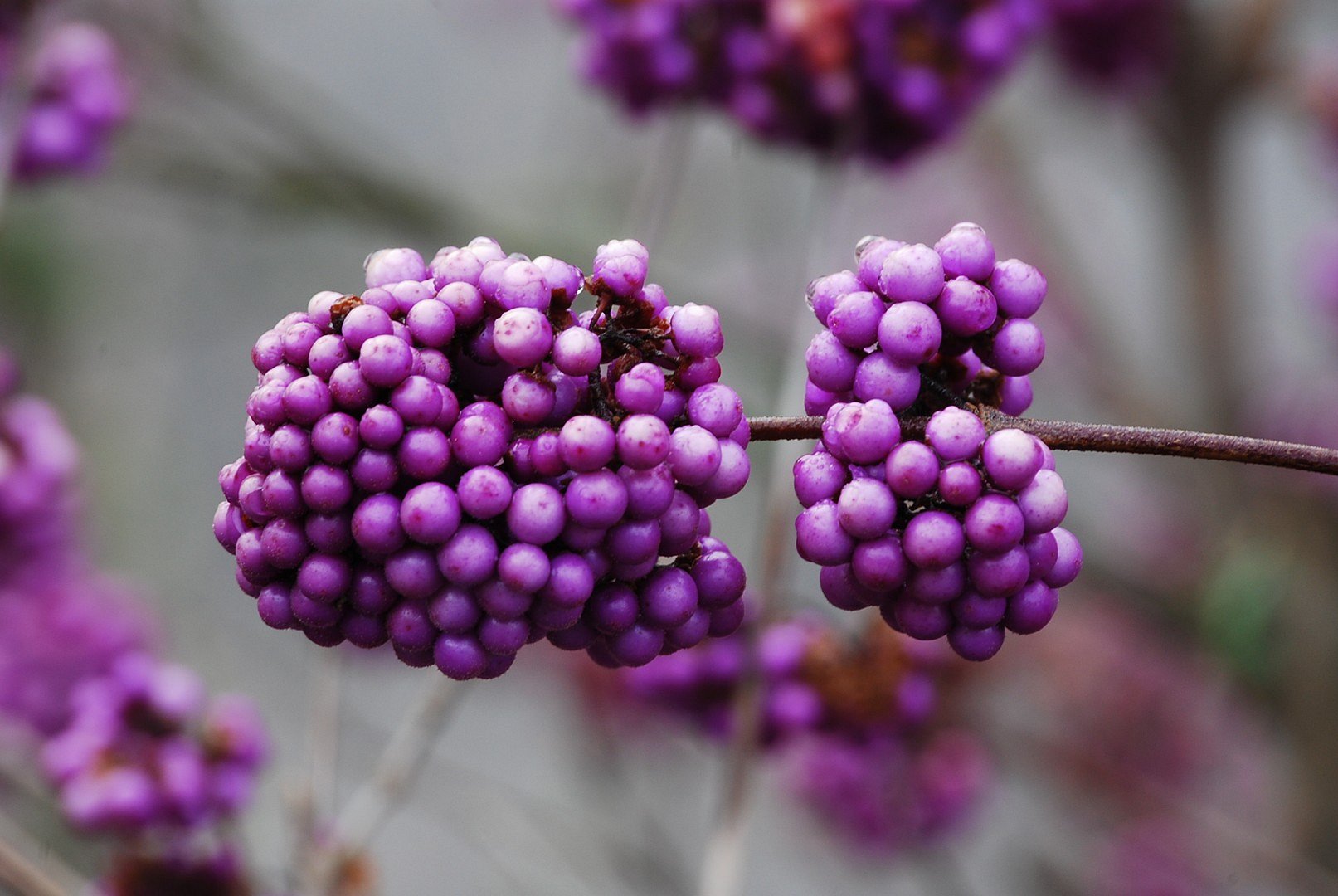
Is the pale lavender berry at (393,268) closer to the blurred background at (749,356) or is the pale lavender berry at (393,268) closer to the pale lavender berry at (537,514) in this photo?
the pale lavender berry at (537,514)

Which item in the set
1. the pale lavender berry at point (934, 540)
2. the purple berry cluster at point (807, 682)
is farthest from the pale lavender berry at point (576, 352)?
the purple berry cluster at point (807, 682)

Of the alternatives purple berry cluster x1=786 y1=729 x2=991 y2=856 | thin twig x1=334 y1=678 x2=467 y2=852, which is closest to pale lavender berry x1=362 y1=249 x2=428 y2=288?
thin twig x1=334 y1=678 x2=467 y2=852

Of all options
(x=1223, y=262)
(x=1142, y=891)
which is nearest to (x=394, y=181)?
(x=1223, y=262)

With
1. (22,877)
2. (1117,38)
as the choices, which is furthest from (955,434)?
(1117,38)

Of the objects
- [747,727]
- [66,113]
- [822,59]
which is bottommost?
[747,727]

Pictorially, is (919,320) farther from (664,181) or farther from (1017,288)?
(664,181)

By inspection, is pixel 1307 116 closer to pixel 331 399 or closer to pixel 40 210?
pixel 331 399

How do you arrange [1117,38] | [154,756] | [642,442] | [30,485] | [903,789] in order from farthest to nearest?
[1117,38]
[903,789]
[30,485]
[154,756]
[642,442]
